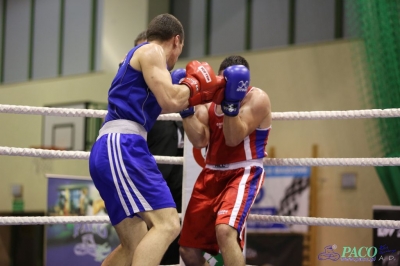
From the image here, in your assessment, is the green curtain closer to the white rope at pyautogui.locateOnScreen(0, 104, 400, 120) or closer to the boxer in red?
the white rope at pyautogui.locateOnScreen(0, 104, 400, 120)

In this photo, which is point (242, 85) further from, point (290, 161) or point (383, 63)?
point (383, 63)

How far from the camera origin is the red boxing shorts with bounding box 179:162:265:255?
9.45 feet

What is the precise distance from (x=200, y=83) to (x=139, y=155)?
1.28 ft

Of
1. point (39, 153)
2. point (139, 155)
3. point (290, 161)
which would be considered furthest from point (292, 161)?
point (39, 153)

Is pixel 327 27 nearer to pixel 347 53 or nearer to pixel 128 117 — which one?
pixel 347 53

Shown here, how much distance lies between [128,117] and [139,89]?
0.12 meters

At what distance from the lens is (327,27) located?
764 cm

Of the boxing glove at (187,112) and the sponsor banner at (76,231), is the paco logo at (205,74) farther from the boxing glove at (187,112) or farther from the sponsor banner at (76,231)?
the sponsor banner at (76,231)

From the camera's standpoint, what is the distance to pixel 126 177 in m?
2.39

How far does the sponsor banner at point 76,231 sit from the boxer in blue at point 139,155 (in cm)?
251

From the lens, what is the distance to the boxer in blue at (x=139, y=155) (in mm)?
2379

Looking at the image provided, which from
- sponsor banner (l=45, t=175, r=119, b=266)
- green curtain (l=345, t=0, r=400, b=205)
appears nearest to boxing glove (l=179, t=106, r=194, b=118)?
sponsor banner (l=45, t=175, r=119, b=266)

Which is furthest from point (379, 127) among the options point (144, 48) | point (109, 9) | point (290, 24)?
point (109, 9)

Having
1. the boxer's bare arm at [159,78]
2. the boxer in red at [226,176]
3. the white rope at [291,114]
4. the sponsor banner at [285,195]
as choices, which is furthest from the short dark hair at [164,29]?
the sponsor banner at [285,195]
